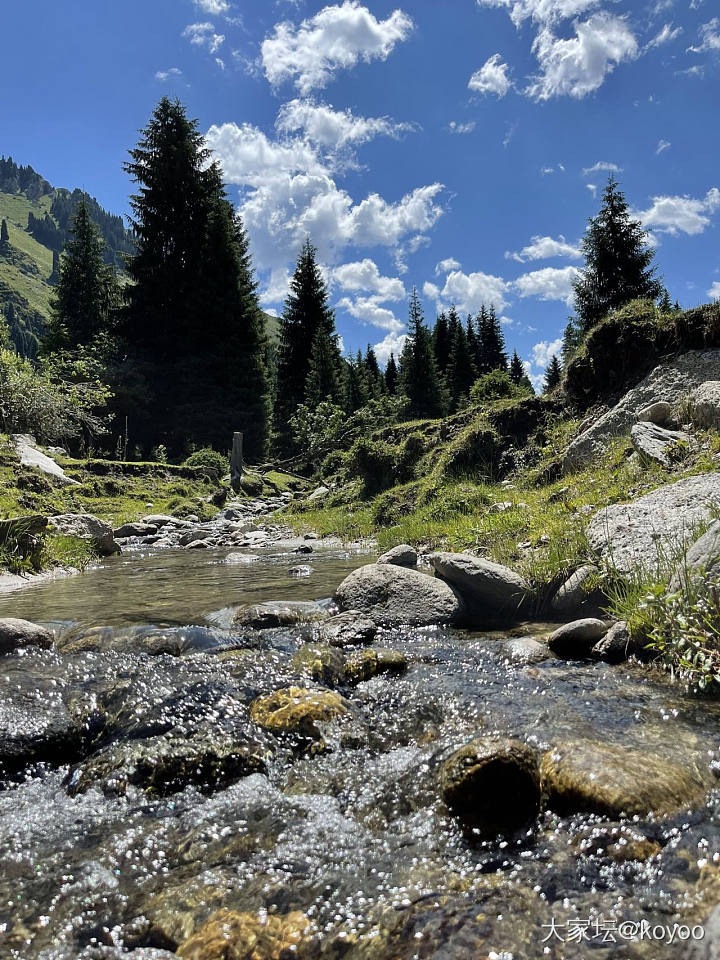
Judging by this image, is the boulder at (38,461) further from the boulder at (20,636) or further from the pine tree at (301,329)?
the pine tree at (301,329)

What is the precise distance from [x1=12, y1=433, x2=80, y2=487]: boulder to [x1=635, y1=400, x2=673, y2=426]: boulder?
1445 centimetres

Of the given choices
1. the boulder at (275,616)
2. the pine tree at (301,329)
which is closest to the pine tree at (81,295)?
the pine tree at (301,329)

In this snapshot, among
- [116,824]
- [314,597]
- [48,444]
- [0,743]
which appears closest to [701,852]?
[116,824]

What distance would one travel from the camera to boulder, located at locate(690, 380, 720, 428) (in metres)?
8.12

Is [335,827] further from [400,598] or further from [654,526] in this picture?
[654,526]

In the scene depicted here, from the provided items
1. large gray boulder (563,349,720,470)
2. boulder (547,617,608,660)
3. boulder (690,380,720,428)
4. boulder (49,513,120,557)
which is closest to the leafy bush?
boulder (49,513,120,557)

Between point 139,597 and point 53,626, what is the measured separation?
62.5 inches

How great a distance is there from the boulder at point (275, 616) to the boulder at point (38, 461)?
35.6 feet

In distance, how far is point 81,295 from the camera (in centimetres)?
3962

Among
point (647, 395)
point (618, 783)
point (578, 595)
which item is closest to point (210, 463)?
point (647, 395)

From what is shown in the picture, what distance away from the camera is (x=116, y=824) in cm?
251

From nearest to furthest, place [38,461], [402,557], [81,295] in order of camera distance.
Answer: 1. [402,557]
2. [38,461]
3. [81,295]

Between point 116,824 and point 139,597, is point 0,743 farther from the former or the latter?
point 139,597

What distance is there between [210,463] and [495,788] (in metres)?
24.0
